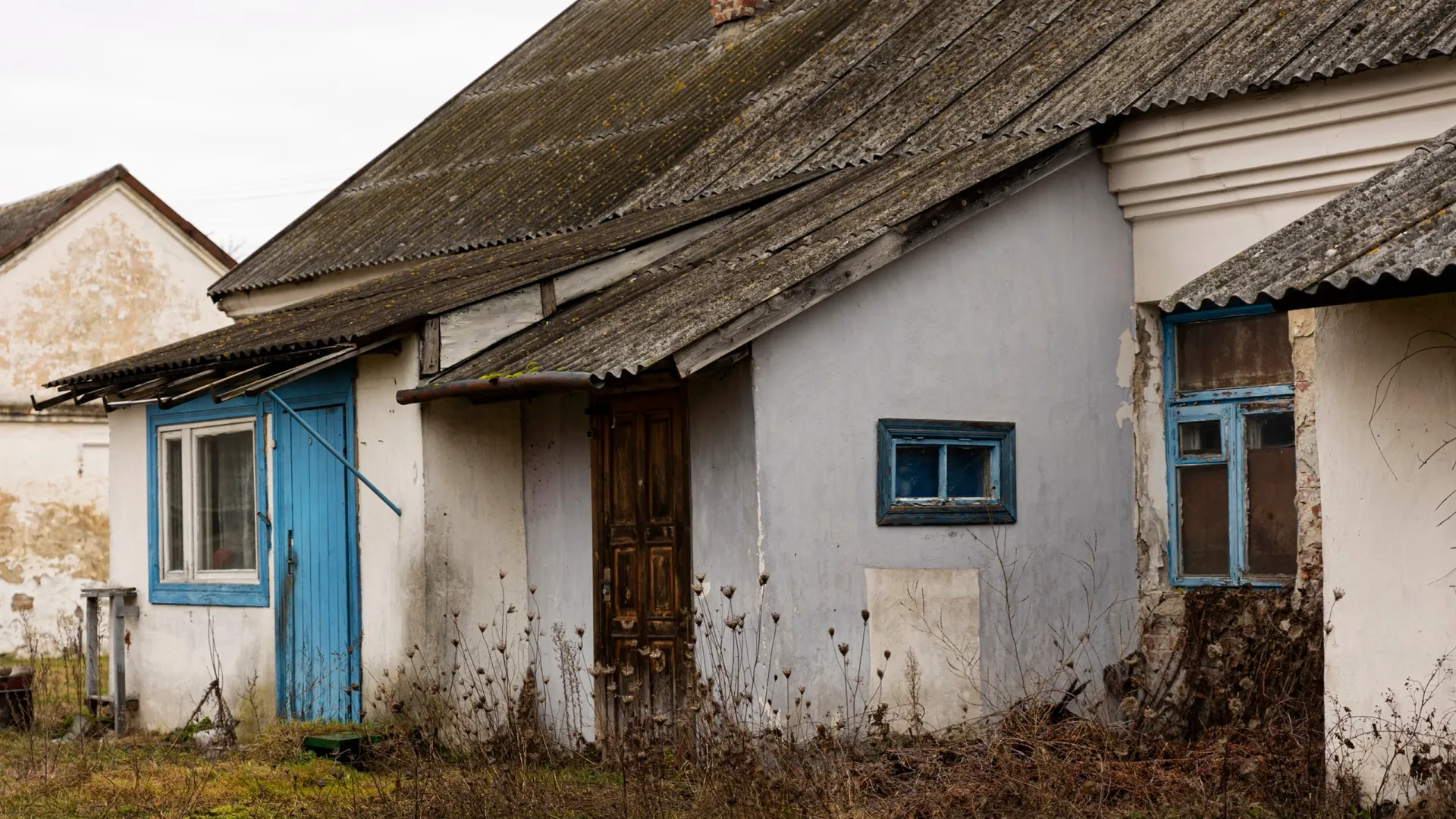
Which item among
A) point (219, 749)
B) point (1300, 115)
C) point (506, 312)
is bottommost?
point (219, 749)

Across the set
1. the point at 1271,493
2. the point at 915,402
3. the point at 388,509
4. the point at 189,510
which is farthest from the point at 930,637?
the point at 189,510

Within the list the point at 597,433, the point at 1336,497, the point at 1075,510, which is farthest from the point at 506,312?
the point at 1336,497

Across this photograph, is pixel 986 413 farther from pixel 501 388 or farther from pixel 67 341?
pixel 67 341

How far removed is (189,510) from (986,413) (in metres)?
5.78

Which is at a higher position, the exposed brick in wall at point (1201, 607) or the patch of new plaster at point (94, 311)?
the patch of new plaster at point (94, 311)

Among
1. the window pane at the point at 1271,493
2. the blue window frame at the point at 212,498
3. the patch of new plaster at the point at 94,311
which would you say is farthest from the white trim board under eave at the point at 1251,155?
the patch of new plaster at the point at 94,311

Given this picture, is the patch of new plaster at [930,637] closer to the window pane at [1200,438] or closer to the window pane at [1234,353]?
the window pane at [1200,438]

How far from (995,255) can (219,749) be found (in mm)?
5321

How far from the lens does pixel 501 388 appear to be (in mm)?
8477

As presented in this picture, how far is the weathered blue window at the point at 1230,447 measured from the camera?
9.23m

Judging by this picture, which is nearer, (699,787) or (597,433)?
(699,787)

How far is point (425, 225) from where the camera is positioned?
13.5 metres

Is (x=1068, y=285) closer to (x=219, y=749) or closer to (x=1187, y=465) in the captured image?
(x=1187, y=465)

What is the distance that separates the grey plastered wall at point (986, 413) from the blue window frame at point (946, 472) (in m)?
0.06
